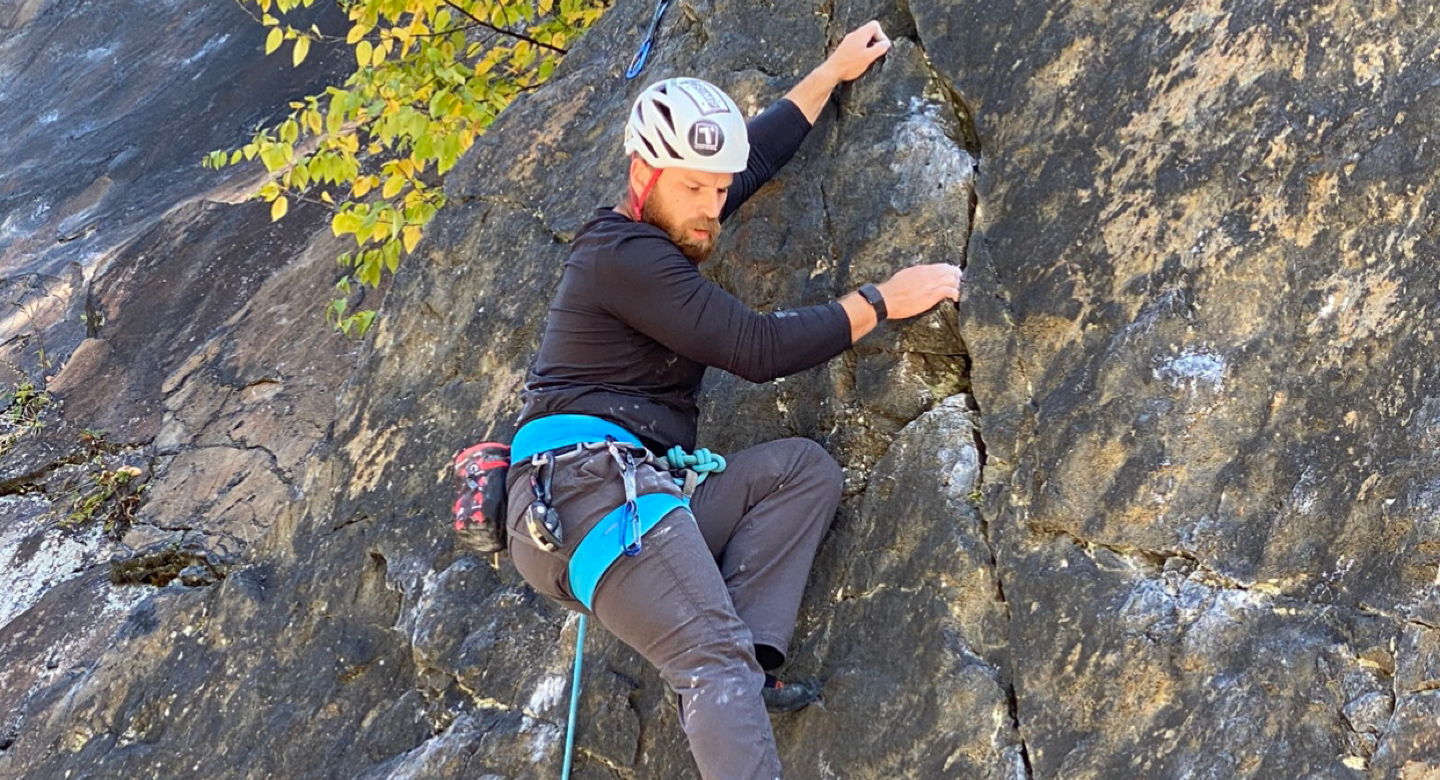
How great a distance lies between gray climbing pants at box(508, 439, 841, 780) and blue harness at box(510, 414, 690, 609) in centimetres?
2

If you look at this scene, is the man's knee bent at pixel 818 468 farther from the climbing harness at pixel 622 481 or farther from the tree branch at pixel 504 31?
the tree branch at pixel 504 31

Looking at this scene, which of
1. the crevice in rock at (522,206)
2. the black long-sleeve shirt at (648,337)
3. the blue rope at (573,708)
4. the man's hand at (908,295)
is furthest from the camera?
the crevice in rock at (522,206)

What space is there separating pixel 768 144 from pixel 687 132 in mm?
570

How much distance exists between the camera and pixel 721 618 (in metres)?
3.47

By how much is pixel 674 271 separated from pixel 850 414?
2.53 feet

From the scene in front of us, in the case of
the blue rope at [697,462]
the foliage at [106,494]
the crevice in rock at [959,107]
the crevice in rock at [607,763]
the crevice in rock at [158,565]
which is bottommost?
the foliage at [106,494]

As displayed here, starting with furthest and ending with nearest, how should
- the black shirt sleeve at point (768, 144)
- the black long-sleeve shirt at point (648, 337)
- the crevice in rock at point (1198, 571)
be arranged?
the black shirt sleeve at point (768, 144)
the black long-sleeve shirt at point (648, 337)
the crevice in rock at point (1198, 571)

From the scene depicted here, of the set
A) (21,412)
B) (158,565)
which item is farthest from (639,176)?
(21,412)

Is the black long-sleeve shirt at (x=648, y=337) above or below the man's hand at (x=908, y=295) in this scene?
above

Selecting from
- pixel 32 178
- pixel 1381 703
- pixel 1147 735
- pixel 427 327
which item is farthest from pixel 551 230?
pixel 32 178

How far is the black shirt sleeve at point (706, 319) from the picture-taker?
3.59 m

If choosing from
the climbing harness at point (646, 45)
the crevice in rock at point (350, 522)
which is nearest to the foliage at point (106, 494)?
the crevice in rock at point (350, 522)

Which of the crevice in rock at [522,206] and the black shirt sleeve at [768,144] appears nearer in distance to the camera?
the black shirt sleeve at [768,144]

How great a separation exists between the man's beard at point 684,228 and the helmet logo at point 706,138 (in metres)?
0.18
